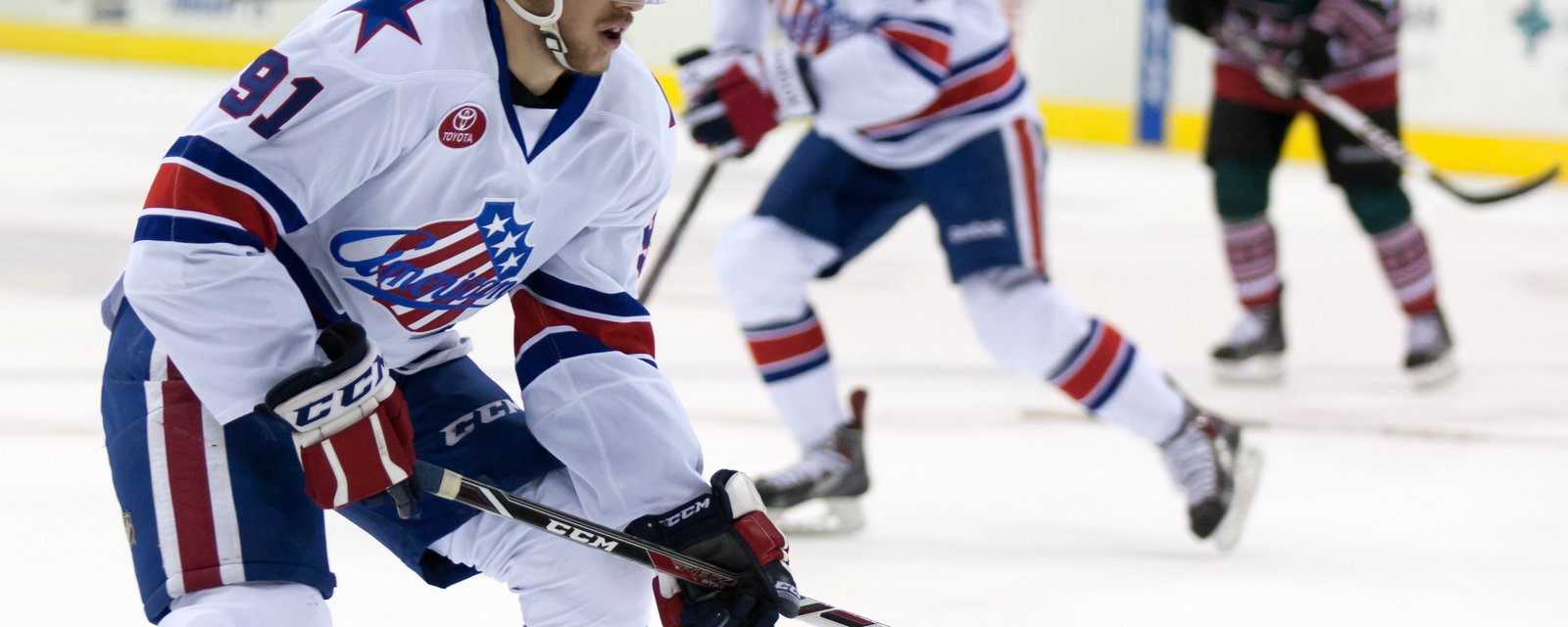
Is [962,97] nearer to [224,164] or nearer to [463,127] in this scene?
[463,127]

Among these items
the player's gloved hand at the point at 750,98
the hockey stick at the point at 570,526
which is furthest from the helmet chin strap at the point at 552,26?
the player's gloved hand at the point at 750,98

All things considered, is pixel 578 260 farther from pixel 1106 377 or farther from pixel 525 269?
pixel 1106 377

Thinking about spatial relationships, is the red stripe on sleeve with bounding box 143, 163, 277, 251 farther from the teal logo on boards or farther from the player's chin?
the teal logo on boards

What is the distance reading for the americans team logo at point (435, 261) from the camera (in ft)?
5.03

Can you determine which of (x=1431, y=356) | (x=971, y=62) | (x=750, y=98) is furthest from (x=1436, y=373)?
(x=750, y=98)

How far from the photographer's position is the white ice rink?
2.45 metres

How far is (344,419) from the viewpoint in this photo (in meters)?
1.39

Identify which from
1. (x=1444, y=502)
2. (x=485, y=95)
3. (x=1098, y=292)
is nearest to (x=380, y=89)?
(x=485, y=95)

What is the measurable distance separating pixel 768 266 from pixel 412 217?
125cm

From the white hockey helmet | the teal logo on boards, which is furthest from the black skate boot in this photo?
the teal logo on boards

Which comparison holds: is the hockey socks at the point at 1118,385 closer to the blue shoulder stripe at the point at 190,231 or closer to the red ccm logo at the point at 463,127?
the red ccm logo at the point at 463,127

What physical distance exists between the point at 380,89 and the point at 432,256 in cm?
20

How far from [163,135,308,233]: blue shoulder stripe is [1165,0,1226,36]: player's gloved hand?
2.98 metres

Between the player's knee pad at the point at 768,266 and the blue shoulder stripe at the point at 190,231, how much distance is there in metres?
1.40
